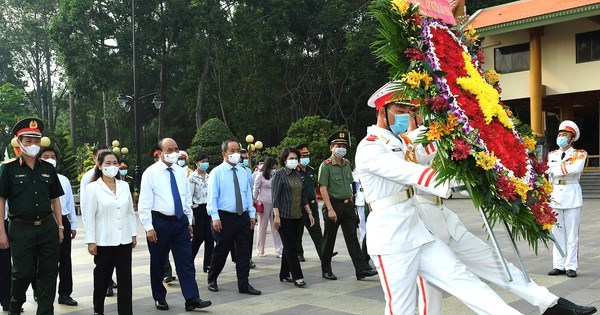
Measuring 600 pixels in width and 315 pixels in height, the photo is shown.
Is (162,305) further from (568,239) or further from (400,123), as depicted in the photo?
(568,239)

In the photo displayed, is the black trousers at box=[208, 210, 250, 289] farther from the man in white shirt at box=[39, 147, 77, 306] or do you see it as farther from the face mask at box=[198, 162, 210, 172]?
the face mask at box=[198, 162, 210, 172]

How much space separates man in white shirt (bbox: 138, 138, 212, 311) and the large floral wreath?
3.43 meters

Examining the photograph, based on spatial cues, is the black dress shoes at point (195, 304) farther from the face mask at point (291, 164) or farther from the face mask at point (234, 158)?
the face mask at point (291, 164)

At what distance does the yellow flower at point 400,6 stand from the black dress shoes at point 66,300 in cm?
509

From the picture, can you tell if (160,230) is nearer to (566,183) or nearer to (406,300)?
(406,300)

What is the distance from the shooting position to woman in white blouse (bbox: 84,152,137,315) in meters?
5.66

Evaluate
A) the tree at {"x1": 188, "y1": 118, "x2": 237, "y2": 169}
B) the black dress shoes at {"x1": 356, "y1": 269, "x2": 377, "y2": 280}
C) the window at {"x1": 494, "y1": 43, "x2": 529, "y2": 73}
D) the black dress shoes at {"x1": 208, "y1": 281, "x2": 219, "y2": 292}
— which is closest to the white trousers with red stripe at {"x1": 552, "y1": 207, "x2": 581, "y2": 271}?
the black dress shoes at {"x1": 356, "y1": 269, "x2": 377, "y2": 280}

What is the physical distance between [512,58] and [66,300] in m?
25.6

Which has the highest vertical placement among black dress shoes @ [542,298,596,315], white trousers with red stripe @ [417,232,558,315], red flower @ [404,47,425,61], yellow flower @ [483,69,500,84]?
red flower @ [404,47,425,61]

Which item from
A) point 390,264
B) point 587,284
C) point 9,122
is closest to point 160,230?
point 390,264

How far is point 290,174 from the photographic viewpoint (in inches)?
319

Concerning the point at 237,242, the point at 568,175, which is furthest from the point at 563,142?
the point at 237,242

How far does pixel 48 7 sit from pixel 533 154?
47546mm

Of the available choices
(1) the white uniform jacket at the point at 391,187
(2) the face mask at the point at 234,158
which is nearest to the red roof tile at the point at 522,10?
(2) the face mask at the point at 234,158
